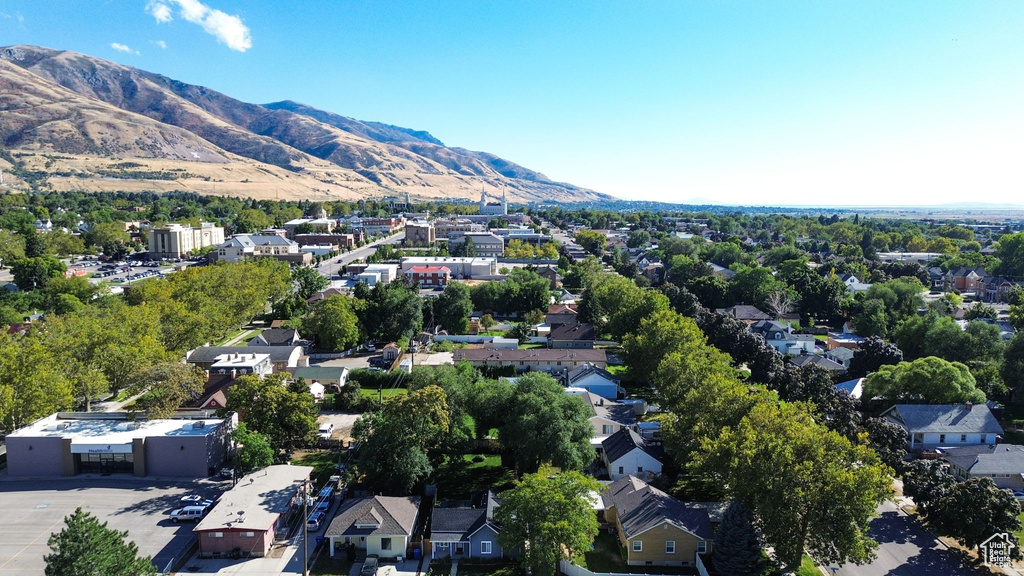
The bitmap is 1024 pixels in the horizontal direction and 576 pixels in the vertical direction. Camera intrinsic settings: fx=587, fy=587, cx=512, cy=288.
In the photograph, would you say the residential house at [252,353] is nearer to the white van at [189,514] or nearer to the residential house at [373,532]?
the white van at [189,514]

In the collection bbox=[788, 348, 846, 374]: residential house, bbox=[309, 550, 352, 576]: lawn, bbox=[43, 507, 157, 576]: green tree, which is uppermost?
bbox=[43, 507, 157, 576]: green tree

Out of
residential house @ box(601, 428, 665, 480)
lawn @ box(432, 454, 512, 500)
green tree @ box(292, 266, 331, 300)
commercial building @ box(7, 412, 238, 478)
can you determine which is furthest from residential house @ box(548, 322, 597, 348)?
commercial building @ box(7, 412, 238, 478)

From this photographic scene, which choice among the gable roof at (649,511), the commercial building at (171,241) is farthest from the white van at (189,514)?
the commercial building at (171,241)

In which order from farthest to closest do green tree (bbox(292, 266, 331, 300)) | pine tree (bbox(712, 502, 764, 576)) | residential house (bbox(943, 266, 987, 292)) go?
residential house (bbox(943, 266, 987, 292)), green tree (bbox(292, 266, 331, 300)), pine tree (bbox(712, 502, 764, 576))

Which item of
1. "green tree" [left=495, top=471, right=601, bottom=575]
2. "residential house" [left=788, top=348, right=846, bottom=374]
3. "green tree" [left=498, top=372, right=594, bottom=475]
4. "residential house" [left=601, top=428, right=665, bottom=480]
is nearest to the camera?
"green tree" [left=495, top=471, right=601, bottom=575]

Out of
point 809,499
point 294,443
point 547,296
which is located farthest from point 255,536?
point 547,296

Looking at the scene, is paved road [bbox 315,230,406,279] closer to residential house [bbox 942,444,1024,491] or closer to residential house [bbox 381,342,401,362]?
residential house [bbox 381,342,401,362]

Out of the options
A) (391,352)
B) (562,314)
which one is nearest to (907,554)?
(391,352)
